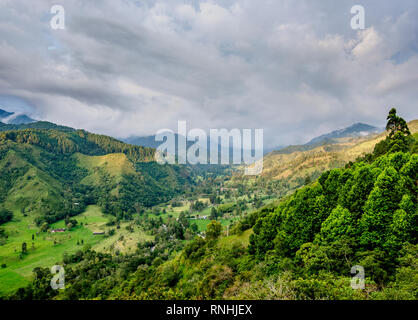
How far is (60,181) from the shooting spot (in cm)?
15175

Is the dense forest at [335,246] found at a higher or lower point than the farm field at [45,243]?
higher

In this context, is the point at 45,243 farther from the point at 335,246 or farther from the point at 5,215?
the point at 335,246

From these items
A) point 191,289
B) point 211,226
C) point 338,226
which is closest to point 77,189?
point 211,226

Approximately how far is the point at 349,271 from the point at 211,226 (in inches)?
1329

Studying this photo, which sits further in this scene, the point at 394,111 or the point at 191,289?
the point at 394,111

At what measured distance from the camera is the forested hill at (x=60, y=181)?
11519 cm

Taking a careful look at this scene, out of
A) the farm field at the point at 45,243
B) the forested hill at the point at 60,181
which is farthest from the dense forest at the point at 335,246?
the forested hill at the point at 60,181

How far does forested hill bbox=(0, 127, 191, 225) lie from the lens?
378 feet

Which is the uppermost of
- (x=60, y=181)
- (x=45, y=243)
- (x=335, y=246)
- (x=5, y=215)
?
(x=60, y=181)

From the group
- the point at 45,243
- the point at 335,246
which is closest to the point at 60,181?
the point at 45,243

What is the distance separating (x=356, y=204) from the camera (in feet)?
74.9

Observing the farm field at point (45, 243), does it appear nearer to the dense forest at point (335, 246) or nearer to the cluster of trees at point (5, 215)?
the cluster of trees at point (5, 215)
